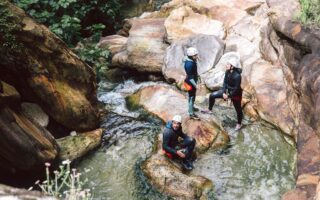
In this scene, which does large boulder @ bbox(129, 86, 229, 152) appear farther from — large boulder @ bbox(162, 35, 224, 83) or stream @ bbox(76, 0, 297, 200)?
large boulder @ bbox(162, 35, 224, 83)

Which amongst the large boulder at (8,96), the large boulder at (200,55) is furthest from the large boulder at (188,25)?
the large boulder at (8,96)

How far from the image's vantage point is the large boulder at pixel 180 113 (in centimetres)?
1025

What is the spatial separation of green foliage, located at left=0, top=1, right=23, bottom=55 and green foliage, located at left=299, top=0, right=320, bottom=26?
7.46 m

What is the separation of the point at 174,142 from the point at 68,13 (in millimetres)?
8794

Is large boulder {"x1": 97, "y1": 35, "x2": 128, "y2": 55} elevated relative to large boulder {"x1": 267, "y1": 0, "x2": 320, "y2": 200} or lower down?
lower down

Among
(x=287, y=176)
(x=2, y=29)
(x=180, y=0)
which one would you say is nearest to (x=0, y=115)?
(x=2, y=29)

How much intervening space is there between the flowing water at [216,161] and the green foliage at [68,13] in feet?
12.9

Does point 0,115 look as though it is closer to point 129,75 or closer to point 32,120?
point 32,120

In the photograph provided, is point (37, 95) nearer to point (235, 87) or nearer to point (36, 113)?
point (36, 113)

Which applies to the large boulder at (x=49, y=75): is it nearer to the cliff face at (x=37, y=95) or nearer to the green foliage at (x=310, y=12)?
the cliff face at (x=37, y=95)

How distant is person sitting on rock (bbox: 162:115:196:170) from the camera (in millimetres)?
9055

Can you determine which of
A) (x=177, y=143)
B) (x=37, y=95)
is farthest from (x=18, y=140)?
(x=177, y=143)

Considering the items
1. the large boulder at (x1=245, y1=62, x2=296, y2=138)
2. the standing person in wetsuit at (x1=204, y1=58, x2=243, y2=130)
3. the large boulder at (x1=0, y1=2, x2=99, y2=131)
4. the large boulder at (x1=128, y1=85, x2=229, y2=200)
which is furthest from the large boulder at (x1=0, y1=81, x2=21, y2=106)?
the large boulder at (x1=245, y1=62, x2=296, y2=138)

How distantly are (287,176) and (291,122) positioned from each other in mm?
2033
